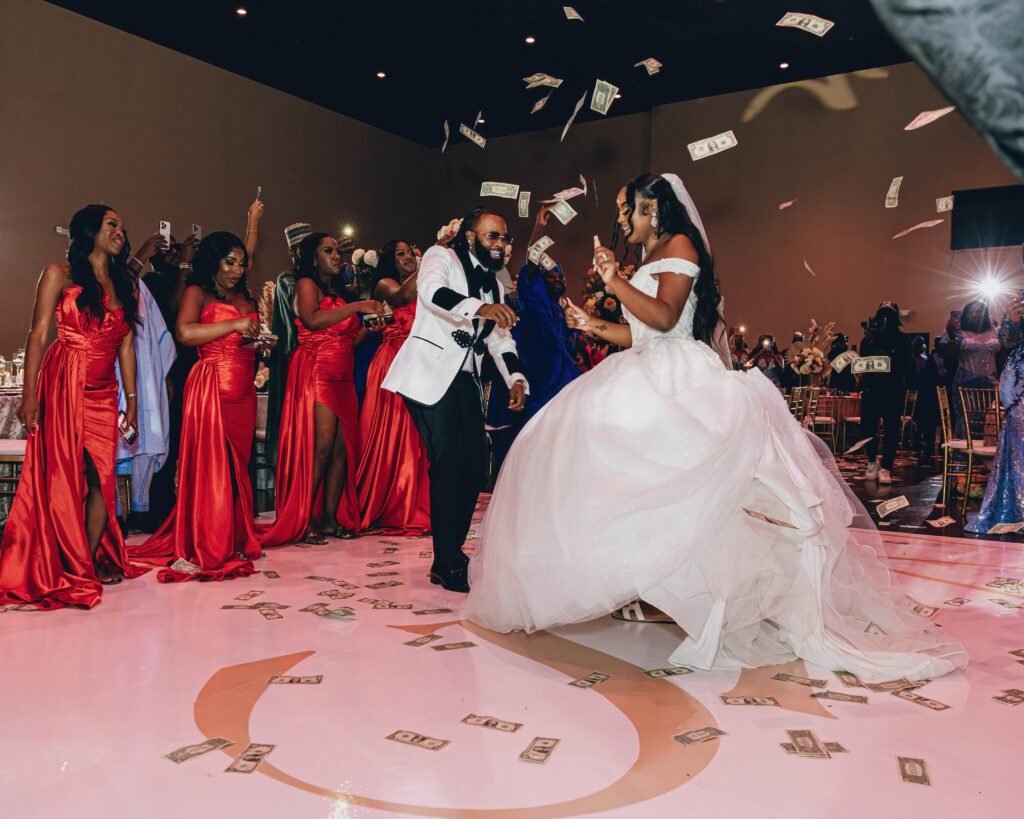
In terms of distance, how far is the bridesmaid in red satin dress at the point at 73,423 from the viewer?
3.27m

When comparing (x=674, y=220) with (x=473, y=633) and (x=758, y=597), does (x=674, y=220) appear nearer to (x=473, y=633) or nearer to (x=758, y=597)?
(x=758, y=597)

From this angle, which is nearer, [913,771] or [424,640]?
[913,771]

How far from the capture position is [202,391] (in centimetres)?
397

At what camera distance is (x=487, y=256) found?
142 inches

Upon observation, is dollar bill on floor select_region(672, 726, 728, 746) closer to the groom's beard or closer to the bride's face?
the bride's face

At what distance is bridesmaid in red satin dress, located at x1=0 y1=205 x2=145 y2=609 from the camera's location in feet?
10.7

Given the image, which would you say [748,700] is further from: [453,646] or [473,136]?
[473,136]

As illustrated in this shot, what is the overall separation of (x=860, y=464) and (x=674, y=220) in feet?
26.7

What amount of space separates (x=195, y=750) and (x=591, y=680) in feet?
3.60

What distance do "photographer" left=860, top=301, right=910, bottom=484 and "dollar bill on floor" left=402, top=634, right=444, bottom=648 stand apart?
654 cm

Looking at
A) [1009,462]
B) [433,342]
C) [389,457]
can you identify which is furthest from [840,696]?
[1009,462]

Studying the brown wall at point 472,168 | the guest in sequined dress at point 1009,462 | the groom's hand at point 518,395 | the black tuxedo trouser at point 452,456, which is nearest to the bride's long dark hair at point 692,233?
the groom's hand at point 518,395

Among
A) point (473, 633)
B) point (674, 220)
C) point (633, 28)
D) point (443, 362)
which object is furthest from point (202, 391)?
point (633, 28)

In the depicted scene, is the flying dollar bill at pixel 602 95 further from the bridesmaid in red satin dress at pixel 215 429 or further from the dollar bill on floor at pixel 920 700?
the dollar bill on floor at pixel 920 700
